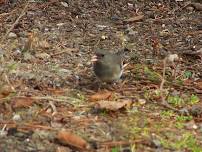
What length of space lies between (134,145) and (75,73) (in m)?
1.36

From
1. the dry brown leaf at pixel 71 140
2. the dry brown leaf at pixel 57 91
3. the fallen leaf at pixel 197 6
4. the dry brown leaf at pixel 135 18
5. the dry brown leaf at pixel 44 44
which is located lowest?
the dry brown leaf at pixel 71 140

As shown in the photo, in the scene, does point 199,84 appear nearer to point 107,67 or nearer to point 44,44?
point 107,67

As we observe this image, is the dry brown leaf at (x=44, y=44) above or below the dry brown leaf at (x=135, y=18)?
below

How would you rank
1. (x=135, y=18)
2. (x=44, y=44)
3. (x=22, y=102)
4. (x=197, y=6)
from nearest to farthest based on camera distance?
(x=22, y=102), (x=44, y=44), (x=135, y=18), (x=197, y=6)

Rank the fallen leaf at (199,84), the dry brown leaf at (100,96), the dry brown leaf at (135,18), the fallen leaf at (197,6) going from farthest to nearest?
the fallen leaf at (197,6) → the dry brown leaf at (135,18) → the fallen leaf at (199,84) → the dry brown leaf at (100,96)

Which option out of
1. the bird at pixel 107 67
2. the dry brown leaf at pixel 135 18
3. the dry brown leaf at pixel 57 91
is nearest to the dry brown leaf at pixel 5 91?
the dry brown leaf at pixel 57 91

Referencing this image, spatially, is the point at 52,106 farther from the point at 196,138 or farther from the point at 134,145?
the point at 196,138

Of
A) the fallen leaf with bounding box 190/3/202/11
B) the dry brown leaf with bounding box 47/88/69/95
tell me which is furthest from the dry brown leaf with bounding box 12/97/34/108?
the fallen leaf with bounding box 190/3/202/11

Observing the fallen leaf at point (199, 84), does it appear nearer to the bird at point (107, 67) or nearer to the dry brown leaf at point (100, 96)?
the bird at point (107, 67)

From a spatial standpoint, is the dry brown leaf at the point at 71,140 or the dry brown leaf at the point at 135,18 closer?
the dry brown leaf at the point at 71,140

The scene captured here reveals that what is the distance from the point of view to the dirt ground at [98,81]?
3.87 m

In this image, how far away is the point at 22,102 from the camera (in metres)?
4.18

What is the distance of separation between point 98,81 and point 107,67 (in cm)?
19

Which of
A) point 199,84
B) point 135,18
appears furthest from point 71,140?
point 135,18
